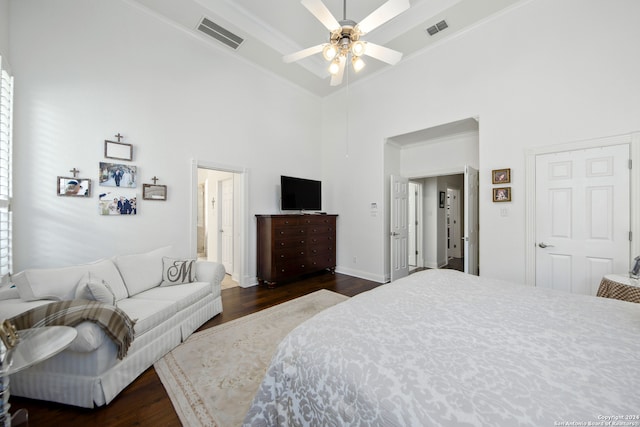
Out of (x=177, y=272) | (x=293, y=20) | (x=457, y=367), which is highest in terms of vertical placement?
(x=293, y=20)

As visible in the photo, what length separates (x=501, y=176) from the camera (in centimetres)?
326

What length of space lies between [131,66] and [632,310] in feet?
16.5

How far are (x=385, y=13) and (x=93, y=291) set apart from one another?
3.26 m

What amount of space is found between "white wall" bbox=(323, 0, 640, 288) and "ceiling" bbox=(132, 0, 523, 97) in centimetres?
30

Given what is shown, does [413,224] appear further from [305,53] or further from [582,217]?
[305,53]

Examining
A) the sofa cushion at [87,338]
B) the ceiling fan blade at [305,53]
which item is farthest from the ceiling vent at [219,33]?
the sofa cushion at [87,338]

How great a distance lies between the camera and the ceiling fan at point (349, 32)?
6.81 ft

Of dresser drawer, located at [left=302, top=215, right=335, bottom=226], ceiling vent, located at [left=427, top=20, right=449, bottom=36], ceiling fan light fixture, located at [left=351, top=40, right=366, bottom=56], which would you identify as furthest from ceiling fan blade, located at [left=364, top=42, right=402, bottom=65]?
dresser drawer, located at [left=302, top=215, right=335, bottom=226]

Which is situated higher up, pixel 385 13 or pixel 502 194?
pixel 385 13

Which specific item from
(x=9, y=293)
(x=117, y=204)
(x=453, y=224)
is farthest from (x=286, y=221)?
(x=453, y=224)

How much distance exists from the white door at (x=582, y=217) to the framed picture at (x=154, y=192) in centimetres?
475

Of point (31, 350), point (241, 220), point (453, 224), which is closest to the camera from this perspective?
point (31, 350)

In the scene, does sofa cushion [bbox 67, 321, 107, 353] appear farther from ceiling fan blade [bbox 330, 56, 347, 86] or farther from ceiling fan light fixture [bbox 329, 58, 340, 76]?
ceiling fan blade [bbox 330, 56, 347, 86]

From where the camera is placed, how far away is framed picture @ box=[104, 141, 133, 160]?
2883mm
